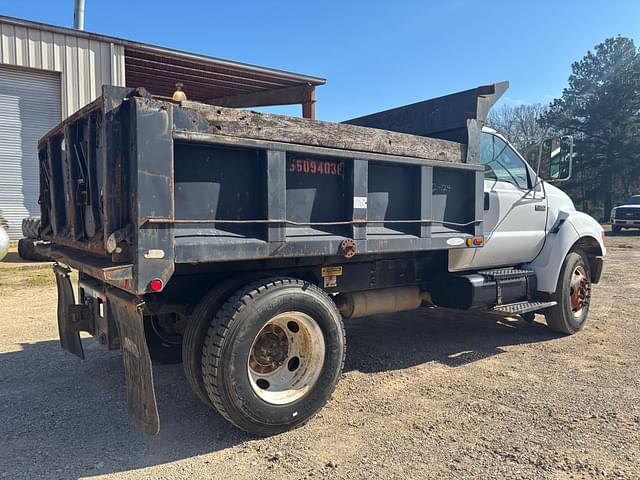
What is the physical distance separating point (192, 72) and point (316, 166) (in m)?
12.8

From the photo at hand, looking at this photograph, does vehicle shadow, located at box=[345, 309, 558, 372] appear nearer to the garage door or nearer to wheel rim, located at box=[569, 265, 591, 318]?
wheel rim, located at box=[569, 265, 591, 318]

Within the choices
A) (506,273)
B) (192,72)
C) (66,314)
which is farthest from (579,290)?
(192,72)

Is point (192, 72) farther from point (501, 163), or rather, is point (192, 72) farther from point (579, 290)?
point (579, 290)

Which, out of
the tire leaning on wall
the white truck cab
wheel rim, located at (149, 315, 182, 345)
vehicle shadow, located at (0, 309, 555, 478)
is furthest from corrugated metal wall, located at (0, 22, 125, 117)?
the white truck cab

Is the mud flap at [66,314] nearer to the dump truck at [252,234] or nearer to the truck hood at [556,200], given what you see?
the dump truck at [252,234]

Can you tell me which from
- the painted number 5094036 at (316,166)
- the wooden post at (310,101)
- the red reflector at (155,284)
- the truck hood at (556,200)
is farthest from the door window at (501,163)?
the wooden post at (310,101)

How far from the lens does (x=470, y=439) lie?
3.38 meters

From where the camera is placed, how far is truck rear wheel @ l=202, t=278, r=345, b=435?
322 cm

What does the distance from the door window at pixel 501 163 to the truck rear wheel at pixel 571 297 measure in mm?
1139

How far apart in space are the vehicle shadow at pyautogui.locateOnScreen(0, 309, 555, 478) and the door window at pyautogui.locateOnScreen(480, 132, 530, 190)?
1.86m

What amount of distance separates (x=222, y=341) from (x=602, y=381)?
342 centimetres

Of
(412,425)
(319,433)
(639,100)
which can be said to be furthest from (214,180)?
(639,100)

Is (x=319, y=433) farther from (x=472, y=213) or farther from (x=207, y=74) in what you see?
(x=207, y=74)

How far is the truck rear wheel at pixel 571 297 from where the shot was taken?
5914 mm
